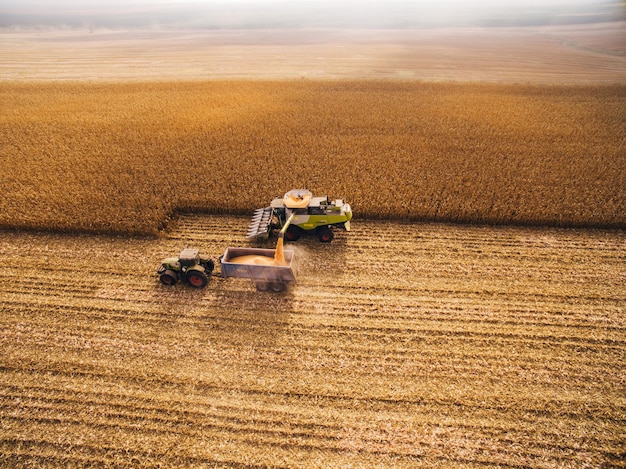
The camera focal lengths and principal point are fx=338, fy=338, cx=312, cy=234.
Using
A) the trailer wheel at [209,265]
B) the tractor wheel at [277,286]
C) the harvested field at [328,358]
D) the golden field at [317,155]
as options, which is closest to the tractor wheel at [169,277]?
the harvested field at [328,358]

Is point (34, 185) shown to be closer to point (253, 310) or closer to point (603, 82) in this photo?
point (253, 310)

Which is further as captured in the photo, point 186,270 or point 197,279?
point 197,279

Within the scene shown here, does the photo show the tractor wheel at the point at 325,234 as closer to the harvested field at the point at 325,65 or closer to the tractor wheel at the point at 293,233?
the tractor wheel at the point at 293,233

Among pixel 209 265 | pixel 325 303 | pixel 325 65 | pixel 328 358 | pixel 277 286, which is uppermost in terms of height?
pixel 325 65

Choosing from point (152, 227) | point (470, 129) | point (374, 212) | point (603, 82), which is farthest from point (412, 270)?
point (603, 82)

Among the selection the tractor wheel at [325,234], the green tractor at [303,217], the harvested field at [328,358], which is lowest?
the harvested field at [328,358]

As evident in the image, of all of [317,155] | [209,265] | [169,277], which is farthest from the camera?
[317,155]

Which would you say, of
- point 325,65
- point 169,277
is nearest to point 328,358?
point 169,277

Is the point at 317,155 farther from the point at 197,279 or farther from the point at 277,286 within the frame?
the point at 197,279
